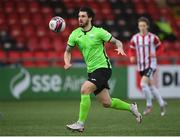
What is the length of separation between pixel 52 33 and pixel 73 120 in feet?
37.3

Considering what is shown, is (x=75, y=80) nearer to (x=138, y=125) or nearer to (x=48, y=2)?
(x=48, y=2)

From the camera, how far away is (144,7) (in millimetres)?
26484

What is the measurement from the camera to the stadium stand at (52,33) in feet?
69.5

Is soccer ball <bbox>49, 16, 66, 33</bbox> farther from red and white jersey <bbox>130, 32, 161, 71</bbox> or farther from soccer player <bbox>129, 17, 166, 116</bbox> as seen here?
red and white jersey <bbox>130, 32, 161, 71</bbox>

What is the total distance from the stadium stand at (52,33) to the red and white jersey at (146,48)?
18.7 feet

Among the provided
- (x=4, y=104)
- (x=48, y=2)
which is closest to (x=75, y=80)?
(x=4, y=104)

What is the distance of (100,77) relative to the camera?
10.2 m

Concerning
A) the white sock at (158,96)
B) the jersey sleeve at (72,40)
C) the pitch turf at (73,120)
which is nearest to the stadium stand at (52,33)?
the pitch turf at (73,120)

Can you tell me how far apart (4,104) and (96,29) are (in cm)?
796

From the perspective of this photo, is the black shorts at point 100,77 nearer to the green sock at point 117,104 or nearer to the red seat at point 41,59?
the green sock at point 117,104

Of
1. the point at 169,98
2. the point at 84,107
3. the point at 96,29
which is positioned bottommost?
the point at 169,98

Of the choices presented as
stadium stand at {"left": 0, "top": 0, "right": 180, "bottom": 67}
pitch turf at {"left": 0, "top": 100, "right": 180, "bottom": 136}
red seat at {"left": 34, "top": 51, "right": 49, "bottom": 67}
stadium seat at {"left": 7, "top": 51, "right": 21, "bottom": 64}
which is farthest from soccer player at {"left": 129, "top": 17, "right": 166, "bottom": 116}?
stadium seat at {"left": 7, "top": 51, "right": 21, "bottom": 64}

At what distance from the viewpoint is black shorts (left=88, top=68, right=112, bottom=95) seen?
33.5 ft

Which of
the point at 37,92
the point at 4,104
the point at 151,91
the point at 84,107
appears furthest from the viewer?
the point at 37,92
